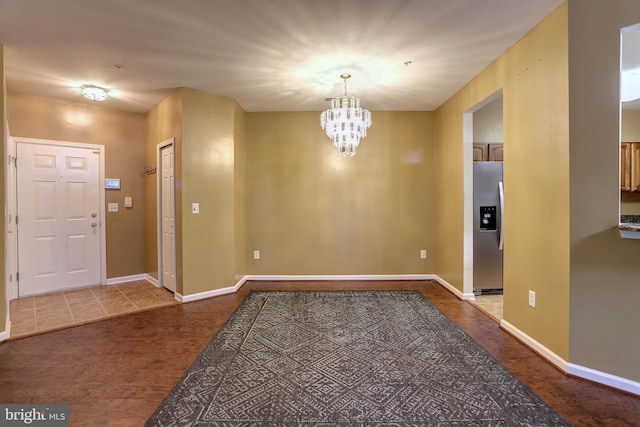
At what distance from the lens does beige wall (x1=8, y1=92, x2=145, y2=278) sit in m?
4.08

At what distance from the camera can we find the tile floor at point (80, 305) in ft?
10.0

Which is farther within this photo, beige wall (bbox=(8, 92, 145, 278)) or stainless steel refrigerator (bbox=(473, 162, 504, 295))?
beige wall (bbox=(8, 92, 145, 278))

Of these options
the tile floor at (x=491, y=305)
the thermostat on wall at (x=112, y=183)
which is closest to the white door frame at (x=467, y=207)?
the tile floor at (x=491, y=305)

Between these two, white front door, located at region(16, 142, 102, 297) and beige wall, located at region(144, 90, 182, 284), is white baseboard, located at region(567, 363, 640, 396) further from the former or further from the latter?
white front door, located at region(16, 142, 102, 297)

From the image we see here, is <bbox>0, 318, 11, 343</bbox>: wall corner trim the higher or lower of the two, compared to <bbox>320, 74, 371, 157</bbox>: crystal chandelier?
lower

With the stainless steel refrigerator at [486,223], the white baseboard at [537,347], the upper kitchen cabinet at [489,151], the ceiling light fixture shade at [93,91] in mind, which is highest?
the ceiling light fixture shade at [93,91]

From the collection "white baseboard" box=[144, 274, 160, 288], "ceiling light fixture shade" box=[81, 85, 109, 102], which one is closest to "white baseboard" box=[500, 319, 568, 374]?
"white baseboard" box=[144, 274, 160, 288]

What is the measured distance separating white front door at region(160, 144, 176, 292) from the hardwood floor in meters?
0.77

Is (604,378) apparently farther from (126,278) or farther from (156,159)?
(126,278)

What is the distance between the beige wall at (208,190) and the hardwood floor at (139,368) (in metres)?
0.67

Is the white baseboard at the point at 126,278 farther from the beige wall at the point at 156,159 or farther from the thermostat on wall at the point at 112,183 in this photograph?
the thermostat on wall at the point at 112,183

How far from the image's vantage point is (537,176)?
2469 mm

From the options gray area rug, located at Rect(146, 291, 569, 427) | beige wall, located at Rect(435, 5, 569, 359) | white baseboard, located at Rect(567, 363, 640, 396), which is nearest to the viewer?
gray area rug, located at Rect(146, 291, 569, 427)

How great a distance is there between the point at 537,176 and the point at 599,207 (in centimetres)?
52
